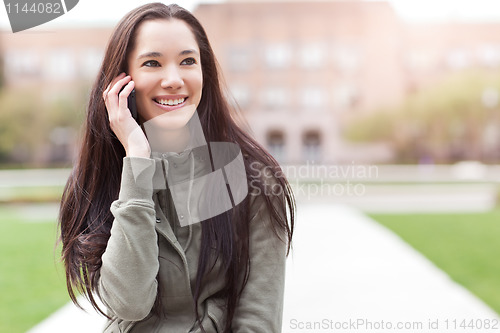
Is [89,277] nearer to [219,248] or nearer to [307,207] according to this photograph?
[219,248]

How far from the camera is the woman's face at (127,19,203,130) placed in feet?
5.21

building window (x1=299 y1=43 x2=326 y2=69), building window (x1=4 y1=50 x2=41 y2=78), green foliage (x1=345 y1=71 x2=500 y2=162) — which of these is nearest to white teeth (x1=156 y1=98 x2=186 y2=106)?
green foliage (x1=345 y1=71 x2=500 y2=162)

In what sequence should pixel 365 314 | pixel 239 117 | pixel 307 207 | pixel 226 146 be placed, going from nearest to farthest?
1. pixel 226 146
2. pixel 239 117
3. pixel 365 314
4. pixel 307 207

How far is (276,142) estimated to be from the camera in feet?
113

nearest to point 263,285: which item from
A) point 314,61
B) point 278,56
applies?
point 278,56

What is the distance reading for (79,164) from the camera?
1744 millimetres

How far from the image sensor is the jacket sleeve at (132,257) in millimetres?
1458

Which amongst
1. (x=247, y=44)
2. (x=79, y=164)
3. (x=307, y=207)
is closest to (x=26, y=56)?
(x=247, y=44)

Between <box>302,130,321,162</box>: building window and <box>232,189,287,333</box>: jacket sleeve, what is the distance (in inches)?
1278

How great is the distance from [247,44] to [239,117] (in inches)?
1256

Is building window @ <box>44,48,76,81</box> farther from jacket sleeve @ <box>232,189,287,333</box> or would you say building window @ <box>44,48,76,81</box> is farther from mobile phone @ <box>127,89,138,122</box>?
jacket sleeve @ <box>232,189,287,333</box>

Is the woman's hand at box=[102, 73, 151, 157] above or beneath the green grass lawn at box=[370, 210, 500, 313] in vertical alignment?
above
